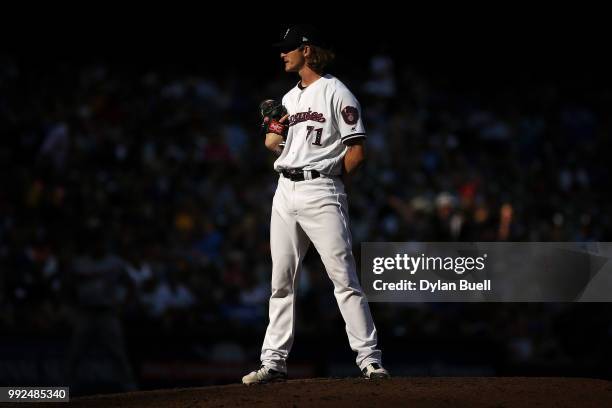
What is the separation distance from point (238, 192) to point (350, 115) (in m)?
8.37

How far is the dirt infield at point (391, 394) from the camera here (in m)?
5.48

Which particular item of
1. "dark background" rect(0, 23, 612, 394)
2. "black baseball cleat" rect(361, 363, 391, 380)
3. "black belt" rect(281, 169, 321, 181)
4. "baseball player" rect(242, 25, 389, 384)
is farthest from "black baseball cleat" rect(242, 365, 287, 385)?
"dark background" rect(0, 23, 612, 394)

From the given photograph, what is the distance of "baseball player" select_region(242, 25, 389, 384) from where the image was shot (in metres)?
5.96

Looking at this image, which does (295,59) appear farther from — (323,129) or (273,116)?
(323,129)

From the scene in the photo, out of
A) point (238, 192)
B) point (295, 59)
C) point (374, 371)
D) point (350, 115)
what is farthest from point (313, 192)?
point (238, 192)

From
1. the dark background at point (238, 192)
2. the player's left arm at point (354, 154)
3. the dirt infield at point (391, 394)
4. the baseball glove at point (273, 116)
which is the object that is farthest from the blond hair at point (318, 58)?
the dark background at point (238, 192)

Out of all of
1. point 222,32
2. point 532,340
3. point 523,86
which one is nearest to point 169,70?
point 222,32

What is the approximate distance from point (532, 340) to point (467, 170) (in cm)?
410

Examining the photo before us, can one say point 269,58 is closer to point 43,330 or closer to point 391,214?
point 391,214

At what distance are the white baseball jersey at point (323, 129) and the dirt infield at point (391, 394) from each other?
4.39 feet

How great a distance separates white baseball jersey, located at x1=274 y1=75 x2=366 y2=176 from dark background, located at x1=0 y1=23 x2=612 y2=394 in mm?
5075

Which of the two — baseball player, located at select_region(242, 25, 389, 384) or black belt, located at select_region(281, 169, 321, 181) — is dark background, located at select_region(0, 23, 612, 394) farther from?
black belt, located at select_region(281, 169, 321, 181)

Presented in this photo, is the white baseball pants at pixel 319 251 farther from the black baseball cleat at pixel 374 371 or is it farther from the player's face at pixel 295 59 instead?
the player's face at pixel 295 59

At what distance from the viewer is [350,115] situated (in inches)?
235
